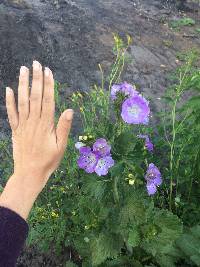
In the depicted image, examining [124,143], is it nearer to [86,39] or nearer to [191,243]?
[191,243]

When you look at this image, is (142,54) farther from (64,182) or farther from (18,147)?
(18,147)

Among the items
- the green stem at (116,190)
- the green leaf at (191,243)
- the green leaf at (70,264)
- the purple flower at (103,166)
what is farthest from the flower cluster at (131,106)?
the green leaf at (70,264)

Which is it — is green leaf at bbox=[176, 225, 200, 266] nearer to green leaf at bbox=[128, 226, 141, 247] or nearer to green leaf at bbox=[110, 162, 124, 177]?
green leaf at bbox=[128, 226, 141, 247]

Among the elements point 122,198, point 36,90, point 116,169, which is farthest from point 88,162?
point 36,90

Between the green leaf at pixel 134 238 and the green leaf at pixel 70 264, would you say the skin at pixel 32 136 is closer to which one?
the green leaf at pixel 134 238

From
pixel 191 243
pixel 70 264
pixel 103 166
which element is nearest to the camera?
pixel 103 166

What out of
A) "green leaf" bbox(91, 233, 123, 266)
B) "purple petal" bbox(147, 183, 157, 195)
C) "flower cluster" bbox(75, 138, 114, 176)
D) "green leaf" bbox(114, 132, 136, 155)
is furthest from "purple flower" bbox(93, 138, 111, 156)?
"green leaf" bbox(91, 233, 123, 266)

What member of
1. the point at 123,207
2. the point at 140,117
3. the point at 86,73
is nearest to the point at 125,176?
the point at 123,207
